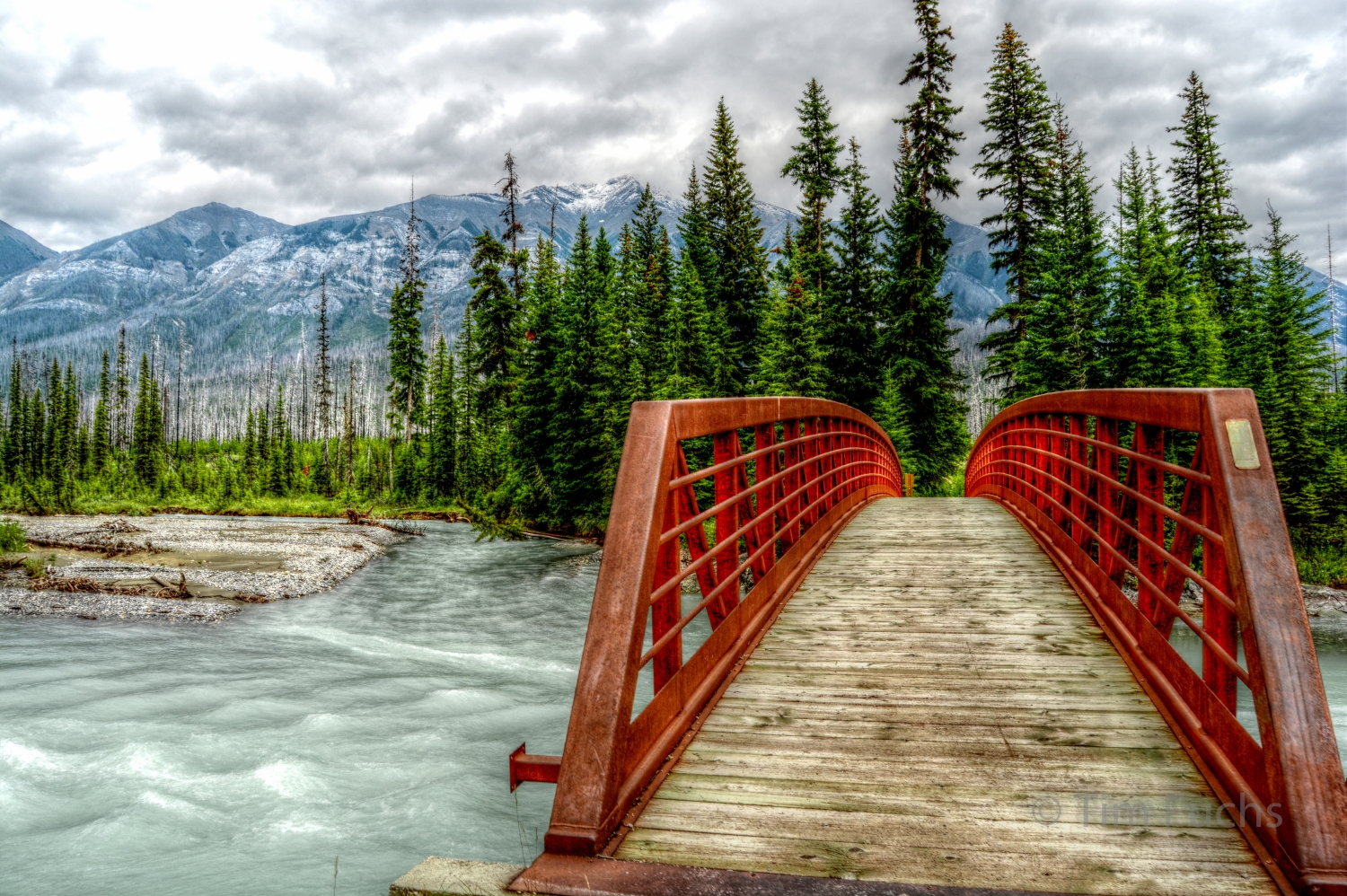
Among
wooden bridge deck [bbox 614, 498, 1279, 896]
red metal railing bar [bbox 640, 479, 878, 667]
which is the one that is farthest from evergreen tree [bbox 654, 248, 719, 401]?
wooden bridge deck [bbox 614, 498, 1279, 896]

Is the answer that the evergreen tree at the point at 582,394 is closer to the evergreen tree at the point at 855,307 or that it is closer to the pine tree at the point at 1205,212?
the evergreen tree at the point at 855,307

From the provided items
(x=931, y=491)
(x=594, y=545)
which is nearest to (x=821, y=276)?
(x=931, y=491)

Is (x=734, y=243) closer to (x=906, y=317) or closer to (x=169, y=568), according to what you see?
(x=906, y=317)

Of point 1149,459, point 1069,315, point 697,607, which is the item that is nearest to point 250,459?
point 1069,315

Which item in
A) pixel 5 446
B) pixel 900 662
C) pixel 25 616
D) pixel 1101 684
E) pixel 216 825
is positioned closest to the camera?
pixel 1101 684

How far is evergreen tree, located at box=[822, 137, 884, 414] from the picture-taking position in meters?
31.6

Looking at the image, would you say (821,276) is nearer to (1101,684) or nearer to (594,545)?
(594,545)

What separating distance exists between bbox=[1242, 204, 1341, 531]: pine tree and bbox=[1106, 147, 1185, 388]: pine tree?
14.2ft

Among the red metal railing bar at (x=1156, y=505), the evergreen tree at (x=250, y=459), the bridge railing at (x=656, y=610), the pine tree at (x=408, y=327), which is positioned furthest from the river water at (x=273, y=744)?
the evergreen tree at (x=250, y=459)

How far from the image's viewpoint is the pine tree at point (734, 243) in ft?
121

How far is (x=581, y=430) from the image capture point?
2684 centimetres

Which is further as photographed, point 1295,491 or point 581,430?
point 581,430

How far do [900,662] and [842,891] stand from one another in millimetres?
2435

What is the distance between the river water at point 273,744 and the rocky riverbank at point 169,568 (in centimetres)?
101
